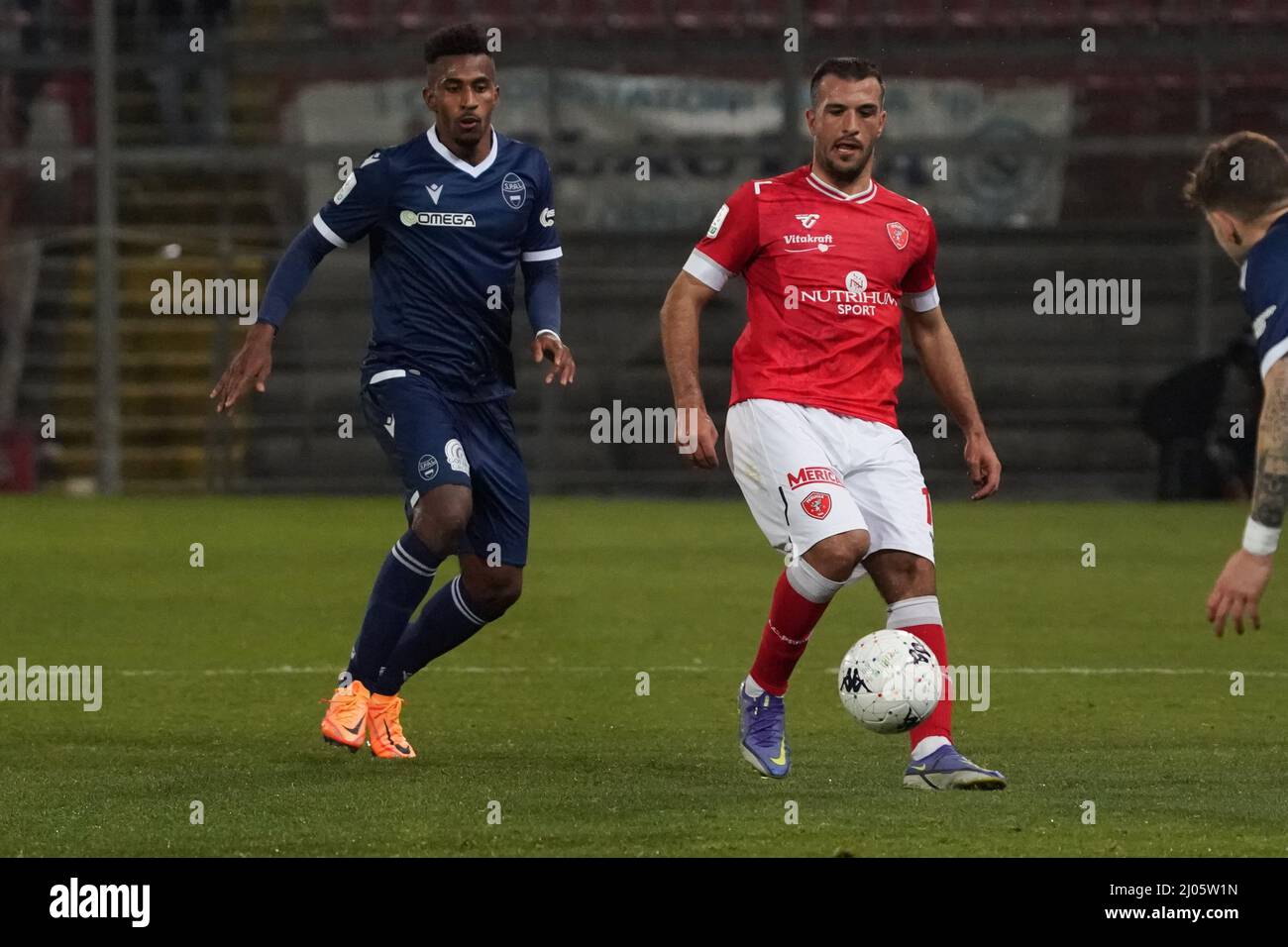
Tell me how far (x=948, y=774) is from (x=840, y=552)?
62 cm

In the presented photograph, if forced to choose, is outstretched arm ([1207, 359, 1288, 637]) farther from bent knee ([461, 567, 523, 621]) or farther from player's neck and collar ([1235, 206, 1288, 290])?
bent knee ([461, 567, 523, 621])

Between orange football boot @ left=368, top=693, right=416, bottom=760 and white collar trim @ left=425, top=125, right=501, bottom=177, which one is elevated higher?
white collar trim @ left=425, top=125, right=501, bottom=177

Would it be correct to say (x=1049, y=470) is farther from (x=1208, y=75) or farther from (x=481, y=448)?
(x=481, y=448)

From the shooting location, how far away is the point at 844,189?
615 cm

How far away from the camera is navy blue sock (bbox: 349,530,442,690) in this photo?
647 cm

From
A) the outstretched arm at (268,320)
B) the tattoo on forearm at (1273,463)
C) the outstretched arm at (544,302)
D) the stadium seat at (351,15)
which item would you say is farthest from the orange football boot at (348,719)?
the stadium seat at (351,15)

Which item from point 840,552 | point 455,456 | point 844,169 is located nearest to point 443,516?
point 455,456

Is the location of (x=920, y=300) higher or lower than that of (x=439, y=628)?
higher

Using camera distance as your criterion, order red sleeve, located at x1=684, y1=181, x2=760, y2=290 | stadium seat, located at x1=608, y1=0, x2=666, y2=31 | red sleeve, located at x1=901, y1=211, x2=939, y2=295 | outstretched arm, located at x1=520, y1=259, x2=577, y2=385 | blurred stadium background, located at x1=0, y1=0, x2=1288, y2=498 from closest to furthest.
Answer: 1. red sleeve, located at x1=684, y1=181, x2=760, y2=290
2. red sleeve, located at x1=901, y1=211, x2=939, y2=295
3. outstretched arm, located at x1=520, y1=259, x2=577, y2=385
4. blurred stadium background, located at x1=0, y1=0, x2=1288, y2=498
5. stadium seat, located at x1=608, y1=0, x2=666, y2=31

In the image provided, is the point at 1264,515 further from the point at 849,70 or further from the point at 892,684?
the point at 849,70

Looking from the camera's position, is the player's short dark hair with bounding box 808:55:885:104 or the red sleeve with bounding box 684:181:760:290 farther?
the red sleeve with bounding box 684:181:760:290

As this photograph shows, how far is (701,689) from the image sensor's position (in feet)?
26.5

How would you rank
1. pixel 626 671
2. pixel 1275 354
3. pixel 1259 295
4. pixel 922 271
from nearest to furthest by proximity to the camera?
A: pixel 1275 354 < pixel 1259 295 < pixel 922 271 < pixel 626 671

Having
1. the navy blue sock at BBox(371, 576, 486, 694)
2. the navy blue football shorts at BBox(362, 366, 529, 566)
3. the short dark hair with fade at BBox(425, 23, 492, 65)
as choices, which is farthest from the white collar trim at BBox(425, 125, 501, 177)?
the navy blue sock at BBox(371, 576, 486, 694)
